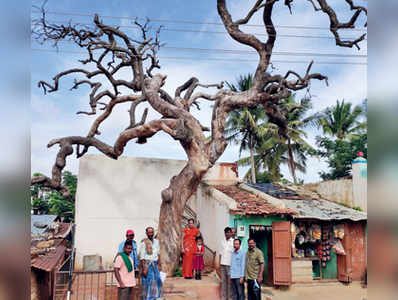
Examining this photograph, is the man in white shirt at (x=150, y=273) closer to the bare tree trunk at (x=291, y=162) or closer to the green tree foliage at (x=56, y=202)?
the green tree foliage at (x=56, y=202)

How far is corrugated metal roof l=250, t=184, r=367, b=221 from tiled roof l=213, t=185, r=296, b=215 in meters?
0.81

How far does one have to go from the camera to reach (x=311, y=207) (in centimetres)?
1287

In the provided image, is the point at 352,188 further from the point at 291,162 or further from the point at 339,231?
the point at 291,162

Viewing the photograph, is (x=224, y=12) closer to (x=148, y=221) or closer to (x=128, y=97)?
(x=128, y=97)

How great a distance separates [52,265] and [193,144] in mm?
5349

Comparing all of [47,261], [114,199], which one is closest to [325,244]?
[114,199]

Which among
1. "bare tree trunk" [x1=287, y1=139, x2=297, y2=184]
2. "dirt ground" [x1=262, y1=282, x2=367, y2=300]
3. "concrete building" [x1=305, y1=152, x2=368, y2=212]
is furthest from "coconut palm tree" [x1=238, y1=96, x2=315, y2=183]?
"dirt ground" [x1=262, y1=282, x2=367, y2=300]

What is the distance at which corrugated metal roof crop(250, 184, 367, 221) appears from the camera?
12.1m

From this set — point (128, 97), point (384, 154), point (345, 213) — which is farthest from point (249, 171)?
point (384, 154)

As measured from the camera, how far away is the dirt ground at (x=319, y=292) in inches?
426

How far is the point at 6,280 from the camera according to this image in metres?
1.03

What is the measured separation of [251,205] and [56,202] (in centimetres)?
1801

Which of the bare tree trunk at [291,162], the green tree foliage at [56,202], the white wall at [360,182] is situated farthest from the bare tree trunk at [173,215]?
the bare tree trunk at [291,162]

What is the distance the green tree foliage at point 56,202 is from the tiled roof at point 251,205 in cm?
1312
